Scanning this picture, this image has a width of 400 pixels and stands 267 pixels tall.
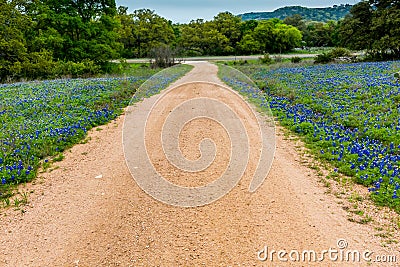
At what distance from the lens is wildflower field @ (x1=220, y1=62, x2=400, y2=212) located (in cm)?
554

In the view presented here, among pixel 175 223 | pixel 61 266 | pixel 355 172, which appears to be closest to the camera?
pixel 61 266

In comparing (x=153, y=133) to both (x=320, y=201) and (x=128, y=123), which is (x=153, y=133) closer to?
(x=128, y=123)

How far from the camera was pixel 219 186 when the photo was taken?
17.3 ft

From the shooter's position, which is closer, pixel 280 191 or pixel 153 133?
pixel 280 191

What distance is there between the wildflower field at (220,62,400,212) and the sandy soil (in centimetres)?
89

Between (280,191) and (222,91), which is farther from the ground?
(222,91)

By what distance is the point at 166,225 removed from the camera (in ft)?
13.9

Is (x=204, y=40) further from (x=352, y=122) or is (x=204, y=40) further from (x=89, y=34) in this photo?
(x=352, y=122)

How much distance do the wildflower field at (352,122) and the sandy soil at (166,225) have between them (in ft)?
2.93

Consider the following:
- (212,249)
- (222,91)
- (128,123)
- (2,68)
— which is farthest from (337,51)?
(212,249)

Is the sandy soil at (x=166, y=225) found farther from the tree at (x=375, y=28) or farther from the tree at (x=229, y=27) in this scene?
the tree at (x=229, y=27)

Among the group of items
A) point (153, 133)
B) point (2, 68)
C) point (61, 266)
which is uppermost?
point (2, 68)

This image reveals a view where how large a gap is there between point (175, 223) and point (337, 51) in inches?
1168

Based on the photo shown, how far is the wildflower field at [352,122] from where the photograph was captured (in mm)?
5545
